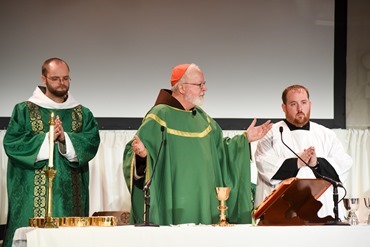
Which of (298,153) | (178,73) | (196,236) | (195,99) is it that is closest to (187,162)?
(195,99)

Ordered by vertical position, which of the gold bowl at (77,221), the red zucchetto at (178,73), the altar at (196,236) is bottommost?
the altar at (196,236)

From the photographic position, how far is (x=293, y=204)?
5.90 meters

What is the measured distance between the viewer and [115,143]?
9000mm

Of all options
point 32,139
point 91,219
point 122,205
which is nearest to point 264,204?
point 91,219

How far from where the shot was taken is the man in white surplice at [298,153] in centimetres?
728

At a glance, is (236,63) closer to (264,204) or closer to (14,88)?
(14,88)

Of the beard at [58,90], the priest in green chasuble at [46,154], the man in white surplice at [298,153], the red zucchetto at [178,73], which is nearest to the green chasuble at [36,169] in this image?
the priest in green chasuble at [46,154]

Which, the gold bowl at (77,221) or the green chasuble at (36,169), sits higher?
the green chasuble at (36,169)

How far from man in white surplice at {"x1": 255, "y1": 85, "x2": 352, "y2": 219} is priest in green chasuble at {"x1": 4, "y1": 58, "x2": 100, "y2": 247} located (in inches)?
58.3

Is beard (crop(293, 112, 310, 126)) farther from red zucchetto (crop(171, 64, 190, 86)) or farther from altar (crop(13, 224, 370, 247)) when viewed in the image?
altar (crop(13, 224, 370, 247))

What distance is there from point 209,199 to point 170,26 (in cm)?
291

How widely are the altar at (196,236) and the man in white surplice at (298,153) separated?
74.0 inches

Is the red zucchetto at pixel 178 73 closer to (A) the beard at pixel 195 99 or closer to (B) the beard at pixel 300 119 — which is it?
(A) the beard at pixel 195 99

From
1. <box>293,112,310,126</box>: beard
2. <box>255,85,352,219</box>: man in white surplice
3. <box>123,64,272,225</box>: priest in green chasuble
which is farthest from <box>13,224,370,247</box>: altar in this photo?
<box>293,112,310,126</box>: beard
